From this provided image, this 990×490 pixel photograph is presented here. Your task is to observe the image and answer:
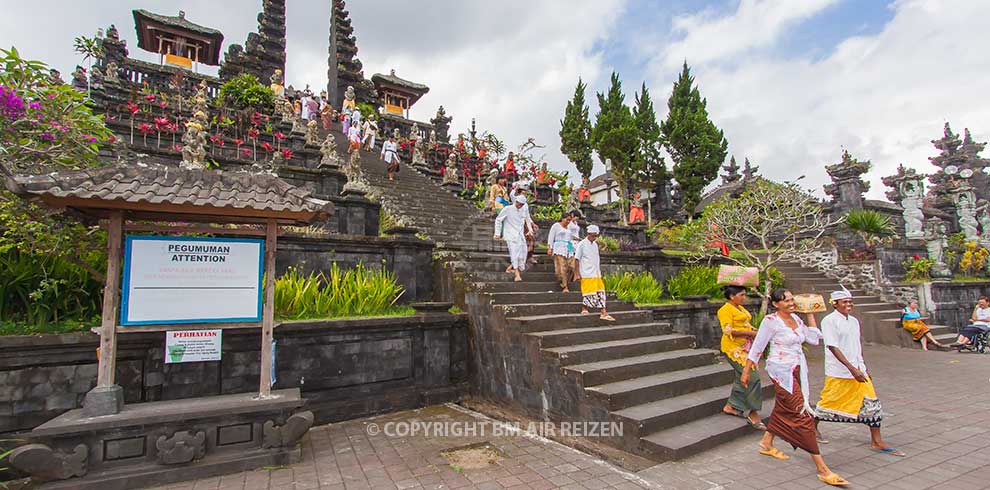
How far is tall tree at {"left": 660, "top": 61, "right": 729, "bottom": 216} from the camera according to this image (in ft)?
78.7

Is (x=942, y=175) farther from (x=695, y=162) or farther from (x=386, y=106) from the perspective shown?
(x=386, y=106)

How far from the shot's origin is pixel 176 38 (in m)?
27.7

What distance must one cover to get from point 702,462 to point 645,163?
22211mm

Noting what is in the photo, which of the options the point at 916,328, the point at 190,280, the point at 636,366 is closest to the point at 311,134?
the point at 190,280

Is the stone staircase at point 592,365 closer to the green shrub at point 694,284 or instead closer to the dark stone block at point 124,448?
the green shrub at point 694,284

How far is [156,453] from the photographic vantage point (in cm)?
426

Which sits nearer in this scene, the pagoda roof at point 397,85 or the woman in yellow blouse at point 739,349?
the woman in yellow blouse at point 739,349

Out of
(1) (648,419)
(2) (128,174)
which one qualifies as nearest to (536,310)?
(1) (648,419)

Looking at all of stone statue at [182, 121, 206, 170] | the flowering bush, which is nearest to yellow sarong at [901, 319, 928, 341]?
Answer: the flowering bush

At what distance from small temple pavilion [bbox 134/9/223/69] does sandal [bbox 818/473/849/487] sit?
1334 inches

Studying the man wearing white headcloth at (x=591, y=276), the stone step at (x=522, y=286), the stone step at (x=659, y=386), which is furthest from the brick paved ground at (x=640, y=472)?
the man wearing white headcloth at (x=591, y=276)

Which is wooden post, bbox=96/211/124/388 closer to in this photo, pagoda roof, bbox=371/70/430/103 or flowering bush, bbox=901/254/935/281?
flowering bush, bbox=901/254/935/281

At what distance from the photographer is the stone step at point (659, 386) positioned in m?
5.14

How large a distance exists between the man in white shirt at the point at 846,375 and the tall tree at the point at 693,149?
2106cm
